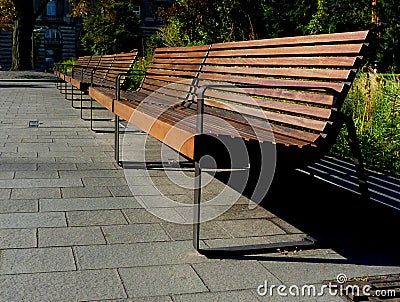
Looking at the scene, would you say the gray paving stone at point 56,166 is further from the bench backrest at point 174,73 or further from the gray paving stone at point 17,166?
the bench backrest at point 174,73

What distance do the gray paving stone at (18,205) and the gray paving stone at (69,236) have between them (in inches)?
21.6

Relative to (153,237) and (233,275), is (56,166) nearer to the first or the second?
(153,237)

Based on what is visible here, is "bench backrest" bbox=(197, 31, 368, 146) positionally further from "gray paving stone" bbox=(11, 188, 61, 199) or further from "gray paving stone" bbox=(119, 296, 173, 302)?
"gray paving stone" bbox=(11, 188, 61, 199)

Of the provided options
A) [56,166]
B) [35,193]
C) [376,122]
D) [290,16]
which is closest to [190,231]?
[35,193]

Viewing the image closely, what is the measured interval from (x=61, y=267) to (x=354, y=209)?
6.10ft

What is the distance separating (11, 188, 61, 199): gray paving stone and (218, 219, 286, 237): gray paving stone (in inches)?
57.9

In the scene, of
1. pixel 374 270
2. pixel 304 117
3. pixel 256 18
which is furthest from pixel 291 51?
pixel 256 18

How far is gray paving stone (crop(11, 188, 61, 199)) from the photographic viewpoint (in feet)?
17.1

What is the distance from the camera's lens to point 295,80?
474 cm

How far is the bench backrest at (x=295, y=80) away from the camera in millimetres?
3965

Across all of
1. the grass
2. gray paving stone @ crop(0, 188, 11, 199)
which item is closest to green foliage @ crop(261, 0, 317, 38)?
the grass

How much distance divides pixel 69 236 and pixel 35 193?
128cm

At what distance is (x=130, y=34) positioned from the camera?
38.7 m

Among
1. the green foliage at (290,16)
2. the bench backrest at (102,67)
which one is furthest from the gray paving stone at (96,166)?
the green foliage at (290,16)
